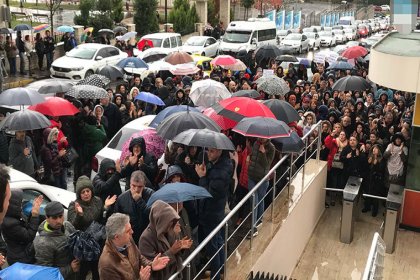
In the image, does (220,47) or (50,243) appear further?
(220,47)

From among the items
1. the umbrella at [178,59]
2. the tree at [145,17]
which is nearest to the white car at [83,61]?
the umbrella at [178,59]

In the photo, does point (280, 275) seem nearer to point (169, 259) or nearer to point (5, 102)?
point (169, 259)

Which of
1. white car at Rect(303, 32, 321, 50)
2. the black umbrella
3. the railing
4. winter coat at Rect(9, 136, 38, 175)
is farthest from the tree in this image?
the black umbrella

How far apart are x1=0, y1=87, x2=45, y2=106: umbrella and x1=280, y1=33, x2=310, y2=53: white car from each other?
2845cm

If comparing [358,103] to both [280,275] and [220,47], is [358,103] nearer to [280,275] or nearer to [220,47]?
[280,275]

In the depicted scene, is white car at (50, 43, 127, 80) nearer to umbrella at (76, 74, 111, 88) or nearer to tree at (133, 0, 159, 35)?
umbrella at (76, 74, 111, 88)

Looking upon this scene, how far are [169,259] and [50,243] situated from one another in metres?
1.41

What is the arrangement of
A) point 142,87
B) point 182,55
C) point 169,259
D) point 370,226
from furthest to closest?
1. point 182,55
2. point 142,87
3. point 370,226
4. point 169,259

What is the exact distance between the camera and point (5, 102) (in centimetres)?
1019

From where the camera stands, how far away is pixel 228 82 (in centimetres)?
1521

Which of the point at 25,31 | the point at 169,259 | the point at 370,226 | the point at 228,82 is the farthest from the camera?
the point at 25,31

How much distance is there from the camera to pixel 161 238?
5121mm

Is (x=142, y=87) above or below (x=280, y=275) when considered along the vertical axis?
above

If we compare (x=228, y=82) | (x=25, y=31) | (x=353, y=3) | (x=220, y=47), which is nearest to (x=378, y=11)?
(x=353, y=3)
